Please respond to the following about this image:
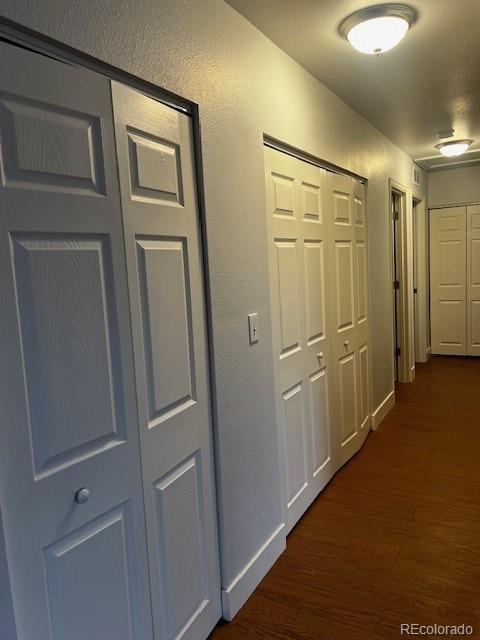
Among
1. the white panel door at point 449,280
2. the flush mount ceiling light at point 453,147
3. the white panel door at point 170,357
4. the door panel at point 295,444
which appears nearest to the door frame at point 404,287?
the flush mount ceiling light at point 453,147

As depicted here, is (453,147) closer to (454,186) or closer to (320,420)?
(454,186)

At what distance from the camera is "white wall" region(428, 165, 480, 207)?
5.70 meters

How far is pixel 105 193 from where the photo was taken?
1283 millimetres

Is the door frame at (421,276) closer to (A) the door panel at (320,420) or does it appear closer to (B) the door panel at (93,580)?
(A) the door panel at (320,420)

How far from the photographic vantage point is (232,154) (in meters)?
1.86

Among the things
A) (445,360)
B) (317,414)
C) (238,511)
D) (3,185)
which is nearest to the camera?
(3,185)

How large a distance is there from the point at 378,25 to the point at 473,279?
15.2ft

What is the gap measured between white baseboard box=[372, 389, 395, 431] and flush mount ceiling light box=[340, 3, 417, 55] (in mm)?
2719

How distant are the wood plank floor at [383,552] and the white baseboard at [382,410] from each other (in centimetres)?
19

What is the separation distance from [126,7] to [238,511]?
72.1 inches

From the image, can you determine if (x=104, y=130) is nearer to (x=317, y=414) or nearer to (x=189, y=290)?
(x=189, y=290)

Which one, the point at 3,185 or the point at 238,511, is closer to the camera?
the point at 3,185

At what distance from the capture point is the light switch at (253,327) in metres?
1.99

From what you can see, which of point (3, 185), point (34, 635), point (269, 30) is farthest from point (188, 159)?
point (34, 635)
